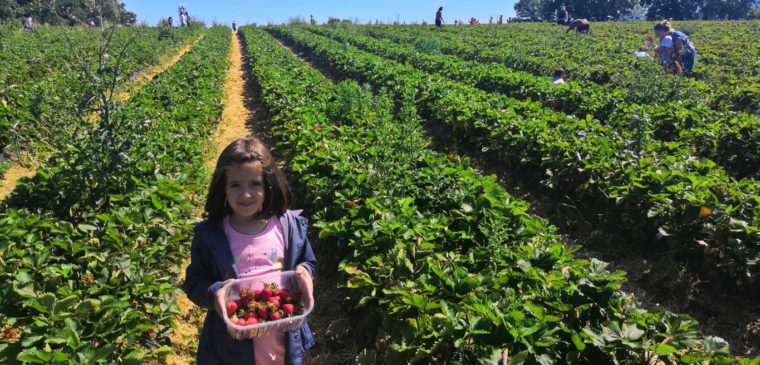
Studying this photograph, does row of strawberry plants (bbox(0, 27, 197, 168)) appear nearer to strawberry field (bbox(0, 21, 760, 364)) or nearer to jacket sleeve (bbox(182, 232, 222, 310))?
strawberry field (bbox(0, 21, 760, 364))

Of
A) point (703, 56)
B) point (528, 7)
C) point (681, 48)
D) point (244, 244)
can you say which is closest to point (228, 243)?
point (244, 244)

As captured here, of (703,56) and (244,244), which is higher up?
(703,56)

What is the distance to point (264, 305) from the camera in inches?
77.5

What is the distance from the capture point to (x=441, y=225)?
3482 millimetres

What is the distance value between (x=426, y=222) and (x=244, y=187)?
69.5 inches

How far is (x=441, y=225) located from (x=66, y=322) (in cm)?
244

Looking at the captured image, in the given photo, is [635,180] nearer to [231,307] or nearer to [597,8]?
[231,307]

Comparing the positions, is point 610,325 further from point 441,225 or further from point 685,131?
point 685,131

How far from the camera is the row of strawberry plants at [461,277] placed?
87.6 inches

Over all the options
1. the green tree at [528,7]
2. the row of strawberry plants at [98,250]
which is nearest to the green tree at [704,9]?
the green tree at [528,7]

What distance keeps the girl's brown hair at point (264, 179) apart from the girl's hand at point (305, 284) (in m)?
0.32

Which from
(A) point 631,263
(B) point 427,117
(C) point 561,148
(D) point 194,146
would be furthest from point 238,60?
(A) point 631,263

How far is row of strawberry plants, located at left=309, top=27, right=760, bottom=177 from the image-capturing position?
6363mm

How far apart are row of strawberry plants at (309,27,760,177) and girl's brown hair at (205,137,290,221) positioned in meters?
5.72
